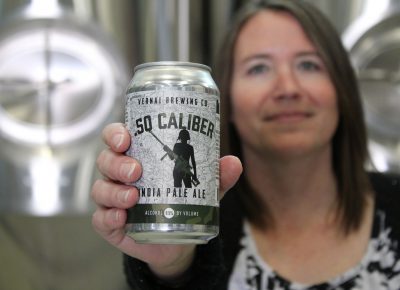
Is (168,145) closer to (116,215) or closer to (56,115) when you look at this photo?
(116,215)

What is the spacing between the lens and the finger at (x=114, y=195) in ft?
1.76

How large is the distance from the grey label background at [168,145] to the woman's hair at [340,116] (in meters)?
0.48

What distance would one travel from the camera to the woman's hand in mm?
544

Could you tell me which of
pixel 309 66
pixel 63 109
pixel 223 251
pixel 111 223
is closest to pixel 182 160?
pixel 111 223

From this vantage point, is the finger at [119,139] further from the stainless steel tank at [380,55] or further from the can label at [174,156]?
the stainless steel tank at [380,55]

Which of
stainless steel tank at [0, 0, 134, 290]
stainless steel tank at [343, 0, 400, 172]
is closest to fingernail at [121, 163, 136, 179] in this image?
stainless steel tank at [0, 0, 134, 290]

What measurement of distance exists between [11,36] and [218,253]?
73cm

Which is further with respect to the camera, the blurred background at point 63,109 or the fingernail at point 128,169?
the blurred background at point 63,109

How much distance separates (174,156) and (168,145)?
11mm

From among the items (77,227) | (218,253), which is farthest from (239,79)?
(77,227)

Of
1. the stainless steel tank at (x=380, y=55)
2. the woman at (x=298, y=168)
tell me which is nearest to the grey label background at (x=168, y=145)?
the woman at (x=298, y=168)

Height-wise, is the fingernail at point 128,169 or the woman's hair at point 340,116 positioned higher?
the woman's hair at point 340,116

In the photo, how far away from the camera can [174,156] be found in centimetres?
52

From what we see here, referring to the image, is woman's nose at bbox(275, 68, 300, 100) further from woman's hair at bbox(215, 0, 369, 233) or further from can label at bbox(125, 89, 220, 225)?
can label at bbox(125, 89, 220, 225)
